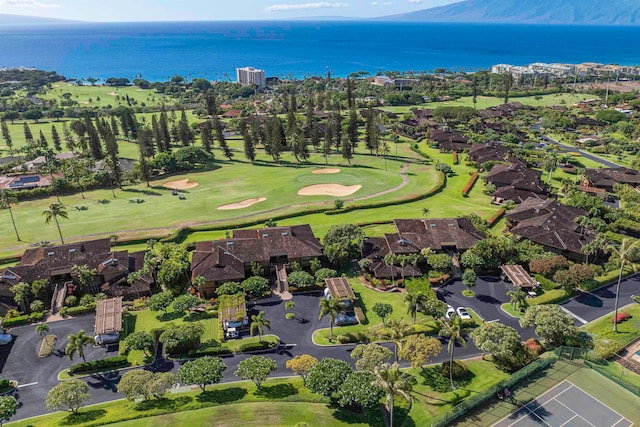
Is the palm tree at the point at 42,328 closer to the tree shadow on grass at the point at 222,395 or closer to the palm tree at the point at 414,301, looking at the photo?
the tree shadow on grass at the point at 222,395

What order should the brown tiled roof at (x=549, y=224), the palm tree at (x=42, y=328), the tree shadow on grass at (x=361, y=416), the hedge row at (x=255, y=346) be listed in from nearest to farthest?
the tree shadow on grass at (x=361, y=416), the hedge row at (x=255, y=346), the palm tree at (x=42, y=328), the brown tiled roof at (x=549, y=224)

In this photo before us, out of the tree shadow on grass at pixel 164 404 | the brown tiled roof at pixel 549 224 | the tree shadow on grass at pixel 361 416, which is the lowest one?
the tree shadow on grass at pixel 361 416

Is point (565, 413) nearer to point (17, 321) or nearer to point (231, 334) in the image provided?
point (231, 334)

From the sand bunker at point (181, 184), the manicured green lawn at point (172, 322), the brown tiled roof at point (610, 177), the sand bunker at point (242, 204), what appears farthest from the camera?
the sand bunker at point (181, 184)

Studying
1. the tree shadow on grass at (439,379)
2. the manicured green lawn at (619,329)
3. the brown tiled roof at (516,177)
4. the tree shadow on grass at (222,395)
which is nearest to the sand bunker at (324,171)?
the brown tiled roof at (516,177)

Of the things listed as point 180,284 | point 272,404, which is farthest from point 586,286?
point 180,284

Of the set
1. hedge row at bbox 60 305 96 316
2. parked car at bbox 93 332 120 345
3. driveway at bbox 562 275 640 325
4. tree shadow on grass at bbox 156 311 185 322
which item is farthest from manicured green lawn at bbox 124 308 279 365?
driveway at bbox 562 275 640 325
